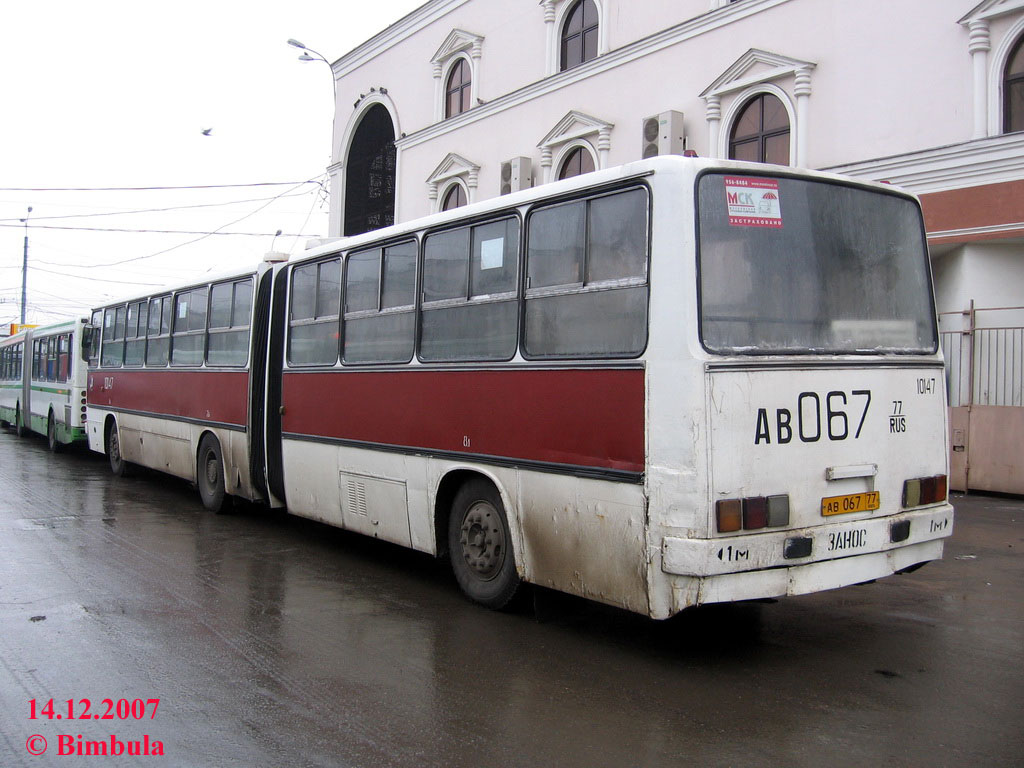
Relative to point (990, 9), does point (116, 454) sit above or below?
below

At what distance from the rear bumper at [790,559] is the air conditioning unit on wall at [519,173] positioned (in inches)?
658

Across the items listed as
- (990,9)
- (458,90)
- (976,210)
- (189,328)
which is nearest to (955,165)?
(976,210)

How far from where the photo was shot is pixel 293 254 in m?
9.80

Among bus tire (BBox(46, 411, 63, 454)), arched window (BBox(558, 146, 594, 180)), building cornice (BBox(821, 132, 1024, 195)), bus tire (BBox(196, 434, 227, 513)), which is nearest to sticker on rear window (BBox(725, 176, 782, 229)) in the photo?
bus tire (BBox(196, 434, 227, 513))

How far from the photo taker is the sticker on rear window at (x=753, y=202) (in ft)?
17.9

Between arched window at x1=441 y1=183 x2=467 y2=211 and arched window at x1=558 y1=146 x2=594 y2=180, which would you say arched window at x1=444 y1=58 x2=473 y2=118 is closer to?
arched window at x1=441 y1=183 x2=467 y2=211

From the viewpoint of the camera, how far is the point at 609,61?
19594 millimetres

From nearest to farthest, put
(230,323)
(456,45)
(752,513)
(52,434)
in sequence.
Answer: (752,513) → (230,323) → (52,434) → (456,45)

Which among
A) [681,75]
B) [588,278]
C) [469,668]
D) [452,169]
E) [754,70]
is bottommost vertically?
[469,668]

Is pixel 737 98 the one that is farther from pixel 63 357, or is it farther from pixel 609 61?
pixel 63 357

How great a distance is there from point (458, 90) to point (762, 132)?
10.7m

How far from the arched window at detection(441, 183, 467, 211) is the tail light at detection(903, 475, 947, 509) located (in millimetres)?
19685

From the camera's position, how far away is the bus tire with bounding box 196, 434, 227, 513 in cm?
1117

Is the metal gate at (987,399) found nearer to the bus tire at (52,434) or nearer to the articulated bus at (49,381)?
the articulated bus at (49,381)
